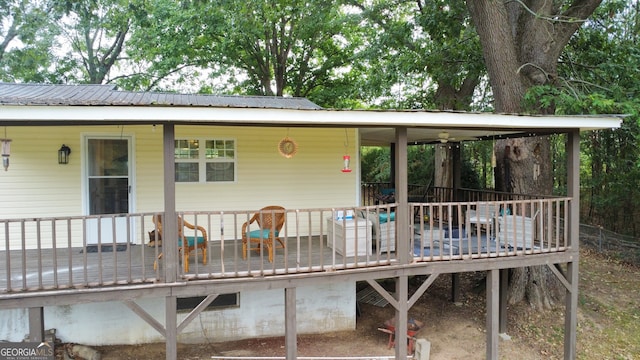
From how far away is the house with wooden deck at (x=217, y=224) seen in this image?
4.66m

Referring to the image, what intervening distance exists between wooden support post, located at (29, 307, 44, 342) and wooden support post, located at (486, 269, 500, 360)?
6.04 meters

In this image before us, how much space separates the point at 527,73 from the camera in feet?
26.1

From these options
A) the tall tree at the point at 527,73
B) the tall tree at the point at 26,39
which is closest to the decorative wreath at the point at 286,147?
the tall tree at the point at 527,73

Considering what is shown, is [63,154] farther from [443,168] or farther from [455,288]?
[443,168]

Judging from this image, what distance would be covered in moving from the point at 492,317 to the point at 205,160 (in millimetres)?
5412

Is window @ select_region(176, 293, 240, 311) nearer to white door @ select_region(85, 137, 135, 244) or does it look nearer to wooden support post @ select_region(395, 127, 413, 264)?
white door @ select_region(85, 137, 135, 244)

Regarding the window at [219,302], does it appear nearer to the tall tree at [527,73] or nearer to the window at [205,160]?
the window at [205,160]

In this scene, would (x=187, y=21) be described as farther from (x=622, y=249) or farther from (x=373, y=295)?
(x=622, y=249)

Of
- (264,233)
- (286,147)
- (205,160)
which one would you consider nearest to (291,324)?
(264,233)

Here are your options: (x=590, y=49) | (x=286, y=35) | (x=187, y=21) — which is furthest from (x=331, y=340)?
(x=286, y=35)

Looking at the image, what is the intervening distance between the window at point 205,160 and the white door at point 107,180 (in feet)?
2.83

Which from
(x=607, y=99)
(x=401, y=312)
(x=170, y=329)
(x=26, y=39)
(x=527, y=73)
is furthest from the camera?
(x=26, y=39)

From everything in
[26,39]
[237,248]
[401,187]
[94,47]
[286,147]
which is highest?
[94,47]

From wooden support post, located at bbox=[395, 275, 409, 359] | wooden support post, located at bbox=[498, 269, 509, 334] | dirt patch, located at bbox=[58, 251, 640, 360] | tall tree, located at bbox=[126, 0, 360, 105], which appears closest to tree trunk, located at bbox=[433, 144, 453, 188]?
dirt patch, located at bbox=[58, 251, 640, 360]
